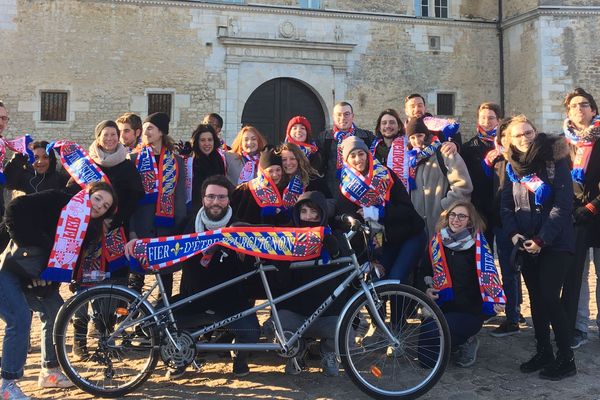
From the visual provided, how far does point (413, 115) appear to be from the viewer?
6.16 m

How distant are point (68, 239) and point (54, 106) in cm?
1169

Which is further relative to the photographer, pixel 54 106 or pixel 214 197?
pixel 54 106

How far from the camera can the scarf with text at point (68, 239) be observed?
3920mm

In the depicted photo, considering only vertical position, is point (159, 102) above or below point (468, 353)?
above

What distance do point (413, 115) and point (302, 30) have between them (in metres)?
10.6

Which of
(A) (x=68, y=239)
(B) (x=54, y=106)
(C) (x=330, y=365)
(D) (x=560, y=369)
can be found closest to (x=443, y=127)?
(D) (x=560, y=369)

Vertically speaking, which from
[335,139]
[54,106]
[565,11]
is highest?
[565,11]

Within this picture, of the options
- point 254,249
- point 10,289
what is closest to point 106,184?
point 10,289

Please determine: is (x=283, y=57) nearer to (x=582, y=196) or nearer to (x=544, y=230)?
(x=582, y=196)

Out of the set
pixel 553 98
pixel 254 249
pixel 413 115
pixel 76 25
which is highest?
pixel 76 25

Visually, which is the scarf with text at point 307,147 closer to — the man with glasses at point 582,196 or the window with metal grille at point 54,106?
the man with glasses at point 582,196

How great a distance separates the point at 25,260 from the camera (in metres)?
3.90

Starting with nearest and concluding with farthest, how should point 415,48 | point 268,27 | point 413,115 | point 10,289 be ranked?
point 10,289
point 413,115
point 268,27
point 415,48

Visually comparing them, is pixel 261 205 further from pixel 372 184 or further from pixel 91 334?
pixel 91 334
